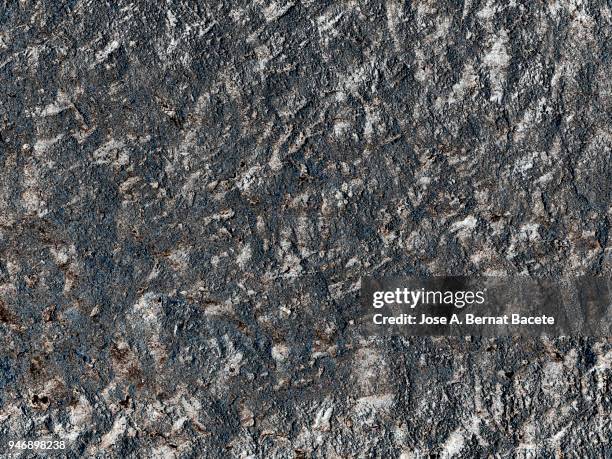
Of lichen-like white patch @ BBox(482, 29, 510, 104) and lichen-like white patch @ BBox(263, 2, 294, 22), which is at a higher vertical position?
lichen-like white patch @ BBox(263, 2, 294, 22)

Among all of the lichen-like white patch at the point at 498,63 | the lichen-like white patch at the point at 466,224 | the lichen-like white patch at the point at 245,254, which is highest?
the lichen-like white patch at the point at 498,63

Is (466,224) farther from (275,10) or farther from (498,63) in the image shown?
(275,10)

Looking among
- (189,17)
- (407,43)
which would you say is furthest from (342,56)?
(189,17)

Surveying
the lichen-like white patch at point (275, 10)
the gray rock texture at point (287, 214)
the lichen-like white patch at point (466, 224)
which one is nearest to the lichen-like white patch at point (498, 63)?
the gray rock texture at point (287, 214)

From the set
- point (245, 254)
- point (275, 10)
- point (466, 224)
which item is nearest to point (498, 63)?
point (466, 224)

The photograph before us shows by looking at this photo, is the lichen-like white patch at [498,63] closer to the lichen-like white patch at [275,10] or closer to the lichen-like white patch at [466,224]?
the lichen-like white patch at [466,224]

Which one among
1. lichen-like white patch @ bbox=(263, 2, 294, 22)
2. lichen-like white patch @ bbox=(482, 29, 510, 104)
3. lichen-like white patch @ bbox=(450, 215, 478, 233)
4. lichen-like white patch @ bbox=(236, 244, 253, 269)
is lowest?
lichen-like white patch @ bbox=(236, 244, 253, 269)

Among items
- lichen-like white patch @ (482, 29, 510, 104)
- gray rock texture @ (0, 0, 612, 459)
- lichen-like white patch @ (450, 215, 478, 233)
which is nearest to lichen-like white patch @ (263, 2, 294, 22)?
gray rock texture @ (0, 0, 612, 459)

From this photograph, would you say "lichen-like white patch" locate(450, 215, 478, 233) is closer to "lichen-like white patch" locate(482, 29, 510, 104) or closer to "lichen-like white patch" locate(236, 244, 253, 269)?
"lichen-like white patch" locate(482, 29, 510, 104)
